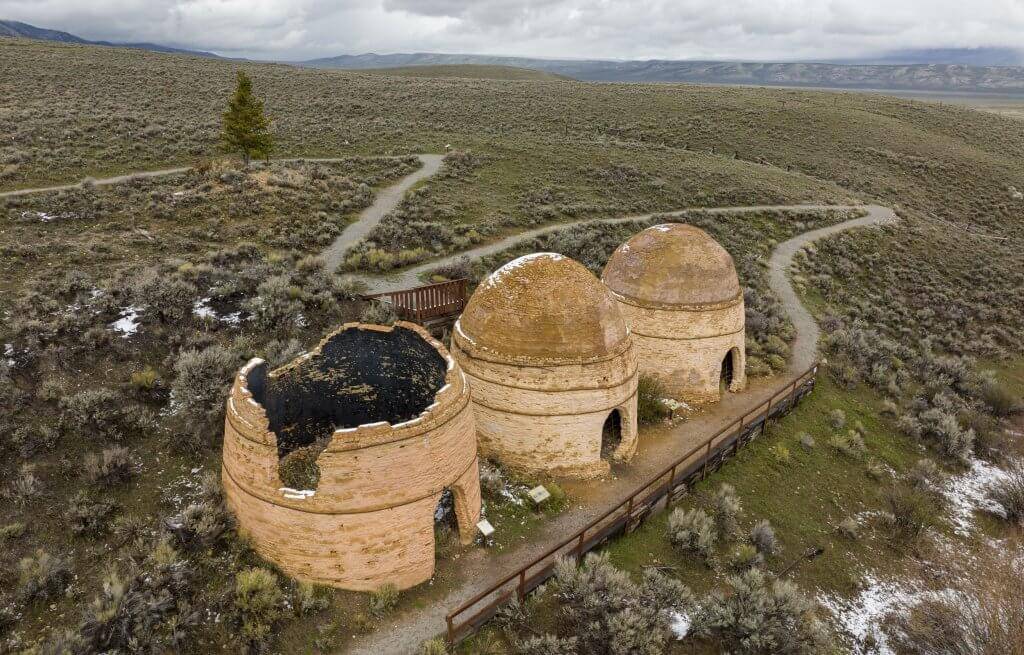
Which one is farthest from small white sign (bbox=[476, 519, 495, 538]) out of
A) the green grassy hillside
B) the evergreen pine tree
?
the evergreen pine tree

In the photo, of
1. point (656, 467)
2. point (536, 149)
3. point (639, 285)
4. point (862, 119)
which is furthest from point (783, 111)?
point (656, 467)

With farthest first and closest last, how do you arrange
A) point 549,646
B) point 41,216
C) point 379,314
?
point 41,216, point 379,314, point 549,646

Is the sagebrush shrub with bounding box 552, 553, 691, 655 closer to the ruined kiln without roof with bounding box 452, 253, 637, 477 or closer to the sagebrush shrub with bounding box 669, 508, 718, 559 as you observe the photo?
the sagebrush shrub with bounding box 669, 508, 718, 559

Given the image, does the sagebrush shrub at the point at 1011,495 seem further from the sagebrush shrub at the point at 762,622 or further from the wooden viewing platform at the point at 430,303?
the wooden viewing platform at the point at 430,303

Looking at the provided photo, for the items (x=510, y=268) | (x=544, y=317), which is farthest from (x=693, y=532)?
(x=510, y=268)

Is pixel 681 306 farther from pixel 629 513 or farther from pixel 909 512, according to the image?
pixel 909 512

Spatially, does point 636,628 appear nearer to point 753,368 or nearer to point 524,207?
point 753,368
